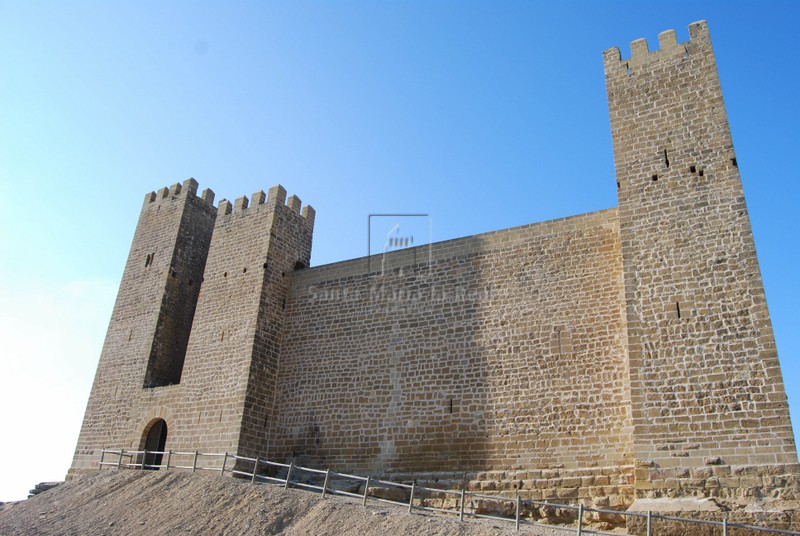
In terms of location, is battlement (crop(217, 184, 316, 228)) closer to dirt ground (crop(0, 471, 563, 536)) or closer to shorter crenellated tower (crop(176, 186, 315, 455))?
shorter crenellated tower (crop(176, 186, 315, 455))

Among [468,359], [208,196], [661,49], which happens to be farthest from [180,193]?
[661,49]

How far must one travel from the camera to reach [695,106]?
38.6ft

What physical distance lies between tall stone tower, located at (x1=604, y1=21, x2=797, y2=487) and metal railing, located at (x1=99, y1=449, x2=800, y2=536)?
1453mm

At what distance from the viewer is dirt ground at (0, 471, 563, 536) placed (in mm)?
9297

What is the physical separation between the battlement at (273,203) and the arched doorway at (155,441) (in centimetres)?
586

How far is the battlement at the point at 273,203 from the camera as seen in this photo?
16.8m

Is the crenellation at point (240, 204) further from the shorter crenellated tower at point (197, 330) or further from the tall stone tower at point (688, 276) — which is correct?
the tall stone tower at point (688, 276)

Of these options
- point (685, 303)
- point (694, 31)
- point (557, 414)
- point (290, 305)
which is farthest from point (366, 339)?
point (694, 31)

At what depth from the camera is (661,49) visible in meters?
12.6

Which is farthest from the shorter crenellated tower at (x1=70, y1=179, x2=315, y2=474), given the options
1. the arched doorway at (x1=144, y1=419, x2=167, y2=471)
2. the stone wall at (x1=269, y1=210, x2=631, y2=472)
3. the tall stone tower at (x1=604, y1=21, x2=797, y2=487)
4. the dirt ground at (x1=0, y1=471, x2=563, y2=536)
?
the tall stone tower at (x1=604, y1=21, x2=797, y2=487)

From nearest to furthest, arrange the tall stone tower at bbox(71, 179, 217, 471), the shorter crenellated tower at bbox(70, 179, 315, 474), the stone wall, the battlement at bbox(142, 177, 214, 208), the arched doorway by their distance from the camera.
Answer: the stone wall, the shorter crenellated tower at bbox(70, 179, 315, 474), the arched doorway, the tall stone tower at bbox(71, 179, 217, 471), the battlement at bbox(142, 177, 214, 208)

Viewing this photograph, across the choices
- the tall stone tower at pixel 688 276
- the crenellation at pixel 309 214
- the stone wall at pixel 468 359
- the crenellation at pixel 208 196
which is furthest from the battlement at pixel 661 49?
the crenellation at pixel 208 196

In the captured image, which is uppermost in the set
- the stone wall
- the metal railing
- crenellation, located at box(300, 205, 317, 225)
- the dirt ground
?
crenellation, located at box(300, 205, 317, 225)

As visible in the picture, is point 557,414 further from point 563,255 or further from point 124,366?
point 124,366
